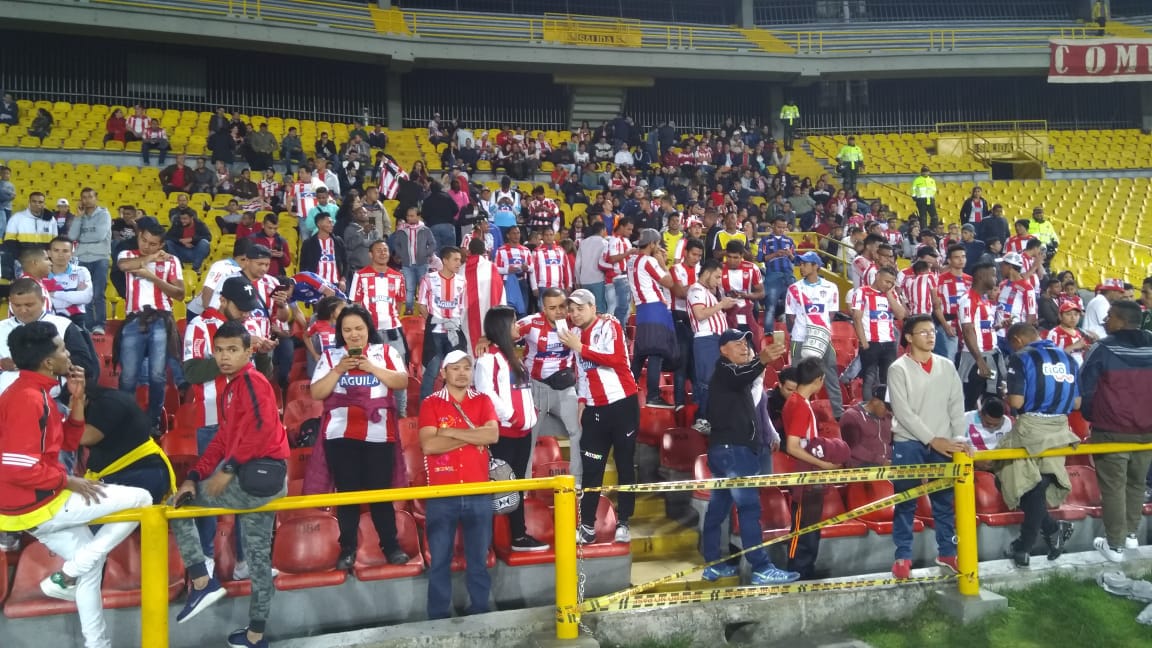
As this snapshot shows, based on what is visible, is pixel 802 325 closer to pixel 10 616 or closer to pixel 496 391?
pixel 496 391

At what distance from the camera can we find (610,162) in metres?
21.8

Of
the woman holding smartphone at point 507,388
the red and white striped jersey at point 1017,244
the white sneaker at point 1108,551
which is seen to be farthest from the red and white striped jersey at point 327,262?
the red and white striped jersey at point 1017,244

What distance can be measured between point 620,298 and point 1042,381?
19.8ft

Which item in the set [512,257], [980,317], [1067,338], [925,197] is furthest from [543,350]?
[925,197]

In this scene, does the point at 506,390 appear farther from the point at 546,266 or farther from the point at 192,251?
the point at 192,251

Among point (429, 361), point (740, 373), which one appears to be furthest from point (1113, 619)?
point (429, 361)

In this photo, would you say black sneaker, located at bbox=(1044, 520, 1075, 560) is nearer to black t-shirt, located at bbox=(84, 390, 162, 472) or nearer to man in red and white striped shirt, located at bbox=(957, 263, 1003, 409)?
man in red and white striped shirt, located at bbox=(957, 263, 1003, 409)

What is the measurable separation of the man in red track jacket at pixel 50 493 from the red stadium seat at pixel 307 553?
2.58 feet

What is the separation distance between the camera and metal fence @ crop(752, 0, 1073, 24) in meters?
30.9

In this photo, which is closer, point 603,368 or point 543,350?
point 603,368

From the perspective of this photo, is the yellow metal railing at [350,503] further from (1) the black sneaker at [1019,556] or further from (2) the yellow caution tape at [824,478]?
(1) the black sneaker at [1019,556]

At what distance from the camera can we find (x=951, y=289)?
11.2 meters

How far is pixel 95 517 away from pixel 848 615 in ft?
14.5

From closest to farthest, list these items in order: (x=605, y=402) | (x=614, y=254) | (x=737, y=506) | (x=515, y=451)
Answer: (x=737, y=506)
(x=515, y=451)
(x=605, y=402)
(x=614, y=254)
